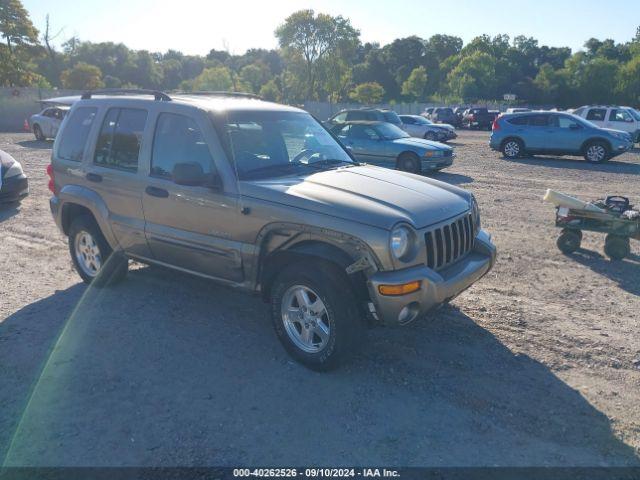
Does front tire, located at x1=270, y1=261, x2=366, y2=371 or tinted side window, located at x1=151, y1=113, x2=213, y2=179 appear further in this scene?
tinted side window, located at x1=151, y1=113, x2=213, y2=179

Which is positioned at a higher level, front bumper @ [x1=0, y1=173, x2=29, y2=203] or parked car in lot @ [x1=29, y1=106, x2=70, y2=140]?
parked car in lot @ [x1=29, y1=106, x2=70, y2=140]

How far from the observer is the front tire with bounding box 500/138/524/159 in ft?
61.2

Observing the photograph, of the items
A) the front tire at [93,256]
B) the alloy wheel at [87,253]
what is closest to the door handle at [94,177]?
the front tire at [93,256]

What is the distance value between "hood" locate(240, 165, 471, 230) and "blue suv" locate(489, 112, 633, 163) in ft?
49.0

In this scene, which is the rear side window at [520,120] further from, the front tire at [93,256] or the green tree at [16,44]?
the green tree at [16,44]

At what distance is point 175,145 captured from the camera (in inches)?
188

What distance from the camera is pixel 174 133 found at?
4.79 meters

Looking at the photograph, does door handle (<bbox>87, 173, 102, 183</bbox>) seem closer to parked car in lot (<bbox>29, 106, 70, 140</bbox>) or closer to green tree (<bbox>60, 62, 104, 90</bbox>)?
parked car in lot (<bbox>29, 106, 70, 140</bbox>)

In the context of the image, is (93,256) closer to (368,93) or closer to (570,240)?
(570,240)

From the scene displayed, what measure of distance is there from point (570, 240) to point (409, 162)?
743cm

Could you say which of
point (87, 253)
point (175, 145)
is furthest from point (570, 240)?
point (87, 253)

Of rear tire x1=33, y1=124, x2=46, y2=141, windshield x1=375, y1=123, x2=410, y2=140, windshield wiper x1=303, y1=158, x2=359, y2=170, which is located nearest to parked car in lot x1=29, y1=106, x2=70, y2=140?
rear tire x1=33, y1=124, x2=46, y2=141

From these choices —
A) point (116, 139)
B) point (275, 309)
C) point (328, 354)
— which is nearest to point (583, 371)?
point (328, 354)

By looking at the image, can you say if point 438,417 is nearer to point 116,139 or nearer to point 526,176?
point 116,139
